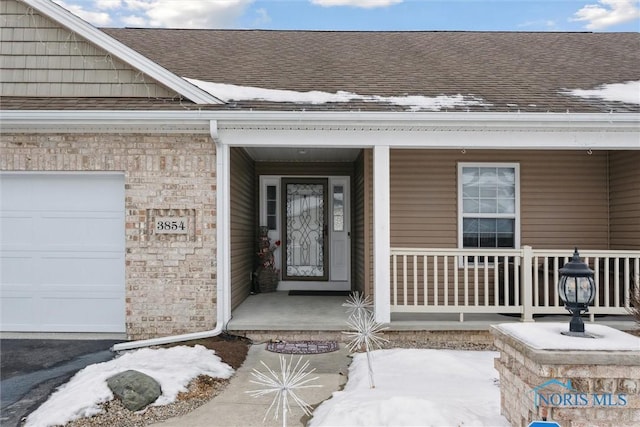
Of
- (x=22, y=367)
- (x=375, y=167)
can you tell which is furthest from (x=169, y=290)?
(x=375, y=167)

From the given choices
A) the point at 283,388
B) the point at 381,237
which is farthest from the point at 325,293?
the point at 283,388

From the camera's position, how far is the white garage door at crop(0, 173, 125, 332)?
18.9ft

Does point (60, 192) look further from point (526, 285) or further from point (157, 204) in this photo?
point (526, 285)

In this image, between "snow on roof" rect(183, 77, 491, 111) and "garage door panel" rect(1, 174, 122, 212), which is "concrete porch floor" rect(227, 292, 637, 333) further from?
"snow on roof" rect(183, 77, 491, 111)

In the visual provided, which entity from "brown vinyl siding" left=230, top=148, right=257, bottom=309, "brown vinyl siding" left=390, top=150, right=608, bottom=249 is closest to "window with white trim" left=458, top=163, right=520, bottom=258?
"brown vinyl siding" left=390, top=150, right=608, bottom=249

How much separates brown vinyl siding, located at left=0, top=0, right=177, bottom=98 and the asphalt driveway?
10.6ft

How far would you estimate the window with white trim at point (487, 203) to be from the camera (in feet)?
22.8

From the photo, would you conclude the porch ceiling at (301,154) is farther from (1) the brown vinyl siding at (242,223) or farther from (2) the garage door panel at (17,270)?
(2) the garage door panel at (17,270)

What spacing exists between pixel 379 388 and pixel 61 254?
178 inches

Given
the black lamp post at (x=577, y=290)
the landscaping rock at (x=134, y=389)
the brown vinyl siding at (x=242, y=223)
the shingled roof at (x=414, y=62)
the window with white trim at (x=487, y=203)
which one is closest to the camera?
the black lamp post at (x=577, y=290)

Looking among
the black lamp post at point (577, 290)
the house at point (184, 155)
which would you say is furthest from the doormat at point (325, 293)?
the black lamp post at point (577, 290)

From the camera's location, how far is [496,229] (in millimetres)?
6984

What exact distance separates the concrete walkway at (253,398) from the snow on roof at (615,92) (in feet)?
16.3

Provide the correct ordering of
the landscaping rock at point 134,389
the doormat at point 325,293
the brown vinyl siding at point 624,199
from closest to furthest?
1. the landscaping rock at point 134,389
2. the brown vinyl siding at point 624,199
3. the doormat at point 325,293
